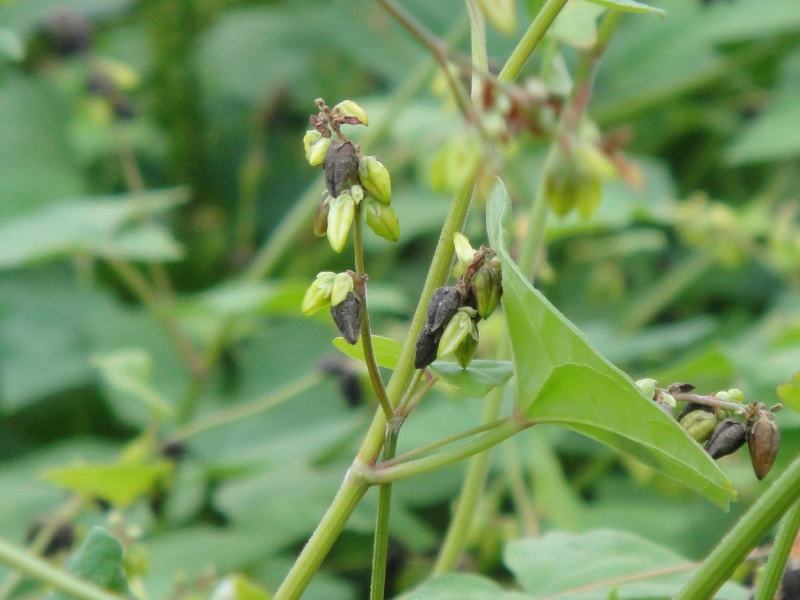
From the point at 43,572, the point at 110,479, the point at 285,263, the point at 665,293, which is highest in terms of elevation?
the point at 285,263

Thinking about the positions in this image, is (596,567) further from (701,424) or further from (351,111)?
(351,111)

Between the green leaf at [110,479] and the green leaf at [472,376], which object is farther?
the green leaf at [110,479]

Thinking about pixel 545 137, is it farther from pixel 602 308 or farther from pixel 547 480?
pixel 602 308

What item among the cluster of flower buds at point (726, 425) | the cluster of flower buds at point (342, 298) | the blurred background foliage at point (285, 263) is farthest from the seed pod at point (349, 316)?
the blurred background foliage at point (285, 263)

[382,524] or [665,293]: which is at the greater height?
[665,293]

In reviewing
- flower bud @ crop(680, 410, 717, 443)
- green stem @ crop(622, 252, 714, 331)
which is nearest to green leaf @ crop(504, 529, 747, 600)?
flower bud @ crop(680, 410, 717, 443)

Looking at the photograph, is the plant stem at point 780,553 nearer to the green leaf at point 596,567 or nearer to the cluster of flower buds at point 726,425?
the cluster of flower buds at point 726,425

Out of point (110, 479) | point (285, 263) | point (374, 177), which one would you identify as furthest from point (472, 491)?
point (285, 263)
